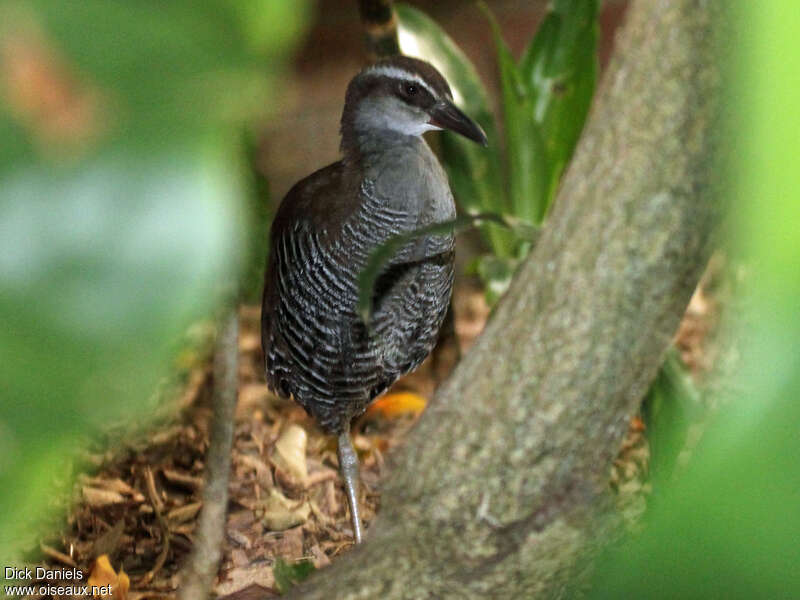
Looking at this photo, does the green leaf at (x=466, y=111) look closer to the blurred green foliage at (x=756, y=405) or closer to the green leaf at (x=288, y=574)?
the green leaf at (x=288, y=574)

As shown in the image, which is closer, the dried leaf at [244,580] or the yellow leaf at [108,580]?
the yellow leaf at [108,580]

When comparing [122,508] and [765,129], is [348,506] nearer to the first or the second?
[122,508]

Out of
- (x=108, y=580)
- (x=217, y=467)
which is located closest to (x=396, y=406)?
(x=108, y=580)

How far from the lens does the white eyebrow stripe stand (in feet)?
7.38

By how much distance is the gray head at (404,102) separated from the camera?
2.25 m

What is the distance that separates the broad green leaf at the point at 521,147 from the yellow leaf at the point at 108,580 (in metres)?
1.70

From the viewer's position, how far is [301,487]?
9.16ft

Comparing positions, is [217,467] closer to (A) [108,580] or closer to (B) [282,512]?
(A) [108,580]

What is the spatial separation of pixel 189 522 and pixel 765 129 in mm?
2332

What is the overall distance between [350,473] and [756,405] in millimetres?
2313

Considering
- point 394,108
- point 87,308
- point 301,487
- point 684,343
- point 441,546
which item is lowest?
point 301,487

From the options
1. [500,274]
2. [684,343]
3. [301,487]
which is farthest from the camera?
[684,343]

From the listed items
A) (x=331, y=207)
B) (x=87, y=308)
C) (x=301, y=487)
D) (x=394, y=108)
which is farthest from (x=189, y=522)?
(x=87, y=308)

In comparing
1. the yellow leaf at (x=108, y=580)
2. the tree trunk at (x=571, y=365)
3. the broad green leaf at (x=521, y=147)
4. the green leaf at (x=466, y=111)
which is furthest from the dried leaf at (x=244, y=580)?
the broad green leaf at (x=521, y=147)
